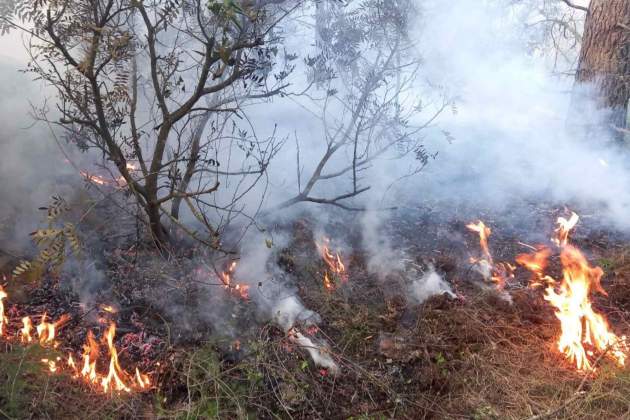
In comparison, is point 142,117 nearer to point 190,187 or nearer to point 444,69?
point 190,187

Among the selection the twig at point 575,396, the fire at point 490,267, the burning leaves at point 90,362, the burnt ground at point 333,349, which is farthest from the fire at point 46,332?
the fire at point 490,267

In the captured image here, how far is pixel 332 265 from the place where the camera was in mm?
4832

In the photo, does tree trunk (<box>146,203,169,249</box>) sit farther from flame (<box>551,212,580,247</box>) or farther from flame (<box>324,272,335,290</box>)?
flame (<box>551,212,580,247</box>)

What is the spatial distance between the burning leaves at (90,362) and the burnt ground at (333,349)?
82 millimetres

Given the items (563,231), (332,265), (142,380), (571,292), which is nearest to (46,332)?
(142,380)

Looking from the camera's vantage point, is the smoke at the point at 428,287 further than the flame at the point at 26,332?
Yes

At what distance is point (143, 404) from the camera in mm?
3262

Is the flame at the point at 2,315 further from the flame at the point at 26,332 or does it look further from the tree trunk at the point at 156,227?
the tree trunk at the point at 156,227

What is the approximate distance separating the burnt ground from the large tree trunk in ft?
8.90

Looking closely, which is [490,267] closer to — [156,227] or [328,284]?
[328,284]

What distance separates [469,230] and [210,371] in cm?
371

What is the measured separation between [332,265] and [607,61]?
5.17 metres

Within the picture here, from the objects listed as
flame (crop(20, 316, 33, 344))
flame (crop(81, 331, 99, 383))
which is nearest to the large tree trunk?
flame (crop(81, 331, 99, 383))

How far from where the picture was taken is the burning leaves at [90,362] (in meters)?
3.34
